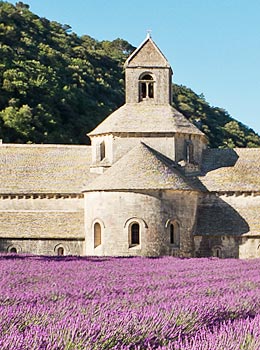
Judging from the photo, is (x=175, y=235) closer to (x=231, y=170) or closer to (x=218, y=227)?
(x=218, y=227)

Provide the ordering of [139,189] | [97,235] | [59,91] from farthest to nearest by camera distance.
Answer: [59,91]
[97,235]
[139,189]

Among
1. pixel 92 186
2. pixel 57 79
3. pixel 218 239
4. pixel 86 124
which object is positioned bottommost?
pixel 218 239

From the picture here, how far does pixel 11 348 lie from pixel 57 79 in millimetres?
88157

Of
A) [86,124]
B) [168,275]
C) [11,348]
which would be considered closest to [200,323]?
[11,348]

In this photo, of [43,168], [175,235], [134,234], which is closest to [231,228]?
[175,235]

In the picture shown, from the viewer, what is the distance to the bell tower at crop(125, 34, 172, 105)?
41.2m

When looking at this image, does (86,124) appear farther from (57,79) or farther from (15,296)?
(15,296)

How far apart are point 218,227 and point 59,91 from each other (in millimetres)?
54561

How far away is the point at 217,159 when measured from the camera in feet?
137

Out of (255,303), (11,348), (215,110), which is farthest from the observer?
(215,110)

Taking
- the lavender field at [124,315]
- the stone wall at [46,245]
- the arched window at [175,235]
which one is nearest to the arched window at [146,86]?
the arched window at [175,235]

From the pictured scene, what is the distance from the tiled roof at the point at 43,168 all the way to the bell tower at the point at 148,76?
4.56 meters

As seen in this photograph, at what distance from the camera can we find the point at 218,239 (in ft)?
121

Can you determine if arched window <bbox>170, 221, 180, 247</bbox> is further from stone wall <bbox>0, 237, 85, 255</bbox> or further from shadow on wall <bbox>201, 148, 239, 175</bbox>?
shadow on wall <bbox>201, 148, 239, 175</bbox>
